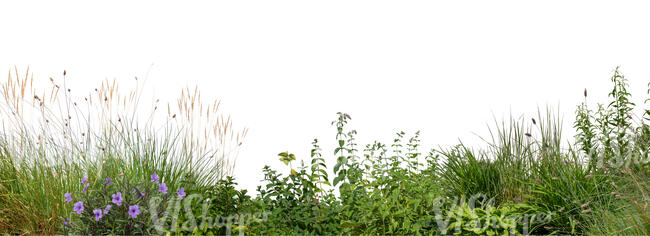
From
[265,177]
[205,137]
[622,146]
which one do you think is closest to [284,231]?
[265,177]

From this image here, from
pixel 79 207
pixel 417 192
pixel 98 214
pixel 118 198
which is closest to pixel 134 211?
pixel 118 198

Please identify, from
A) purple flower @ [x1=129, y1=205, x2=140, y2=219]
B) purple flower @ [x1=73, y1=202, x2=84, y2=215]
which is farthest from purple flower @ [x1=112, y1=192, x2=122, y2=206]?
purple flower @ [x1=73, y1=202, x2=84, y2=215]

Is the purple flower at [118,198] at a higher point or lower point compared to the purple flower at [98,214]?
higher

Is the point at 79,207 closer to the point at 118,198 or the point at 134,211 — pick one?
the point at 118,198

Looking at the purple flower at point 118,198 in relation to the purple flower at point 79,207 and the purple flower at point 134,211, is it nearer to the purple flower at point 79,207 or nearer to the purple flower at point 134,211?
the purple flower at point 134,211

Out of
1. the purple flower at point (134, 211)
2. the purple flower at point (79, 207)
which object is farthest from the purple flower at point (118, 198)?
the purple flower at point (79, 207)

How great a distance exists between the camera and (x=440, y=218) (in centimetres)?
466

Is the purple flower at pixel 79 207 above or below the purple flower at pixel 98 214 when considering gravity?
above

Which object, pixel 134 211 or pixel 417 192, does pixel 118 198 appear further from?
pixel 417 192

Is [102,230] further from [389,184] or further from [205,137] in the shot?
[389,184]

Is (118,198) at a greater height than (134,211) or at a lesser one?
greater

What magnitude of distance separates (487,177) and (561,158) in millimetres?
887

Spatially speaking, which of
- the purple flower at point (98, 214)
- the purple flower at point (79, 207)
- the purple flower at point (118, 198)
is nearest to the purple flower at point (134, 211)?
the purple flower at point (118, 198)

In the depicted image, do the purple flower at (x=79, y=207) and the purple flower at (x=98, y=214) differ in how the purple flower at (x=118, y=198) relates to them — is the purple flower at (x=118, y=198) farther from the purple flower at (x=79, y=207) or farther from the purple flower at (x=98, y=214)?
the purple flower at (x=79, y=207)
